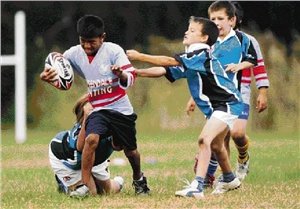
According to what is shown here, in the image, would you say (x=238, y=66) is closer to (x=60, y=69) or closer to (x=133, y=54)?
(x=133, y=54)

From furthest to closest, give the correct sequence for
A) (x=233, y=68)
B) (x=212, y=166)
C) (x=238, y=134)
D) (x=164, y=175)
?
(x=164, y=175)
(x=238, y=134)
(x=212, y=166)
(x=233, y=68)

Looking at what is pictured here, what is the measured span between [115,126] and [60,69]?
21.7 inches

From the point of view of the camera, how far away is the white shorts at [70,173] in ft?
27.3

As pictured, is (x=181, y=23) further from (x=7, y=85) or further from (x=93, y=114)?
(x=93, y=114)

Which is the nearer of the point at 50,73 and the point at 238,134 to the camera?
the point at 50,73

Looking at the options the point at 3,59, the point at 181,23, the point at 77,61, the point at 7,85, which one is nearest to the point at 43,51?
the point at 7,85

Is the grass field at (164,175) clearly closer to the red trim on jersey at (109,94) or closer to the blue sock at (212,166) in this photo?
the blue sock at (212,166)

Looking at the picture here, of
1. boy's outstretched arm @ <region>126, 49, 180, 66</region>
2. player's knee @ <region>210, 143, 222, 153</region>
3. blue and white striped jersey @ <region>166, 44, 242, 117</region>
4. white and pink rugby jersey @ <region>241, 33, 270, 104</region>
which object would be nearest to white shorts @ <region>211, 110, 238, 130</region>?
blue and white striped jersey @ <region>166, 44, 242, 117</region>

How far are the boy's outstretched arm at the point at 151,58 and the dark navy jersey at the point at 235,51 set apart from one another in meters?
0.83

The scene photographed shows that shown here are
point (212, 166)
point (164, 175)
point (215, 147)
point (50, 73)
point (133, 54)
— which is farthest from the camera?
point (164, 175)

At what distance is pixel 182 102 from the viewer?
17219 millimetres

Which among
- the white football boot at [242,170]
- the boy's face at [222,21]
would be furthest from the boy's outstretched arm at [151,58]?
the white football boot at [242,170]

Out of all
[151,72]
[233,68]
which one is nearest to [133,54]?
[151,72]

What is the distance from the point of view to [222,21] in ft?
29.9
